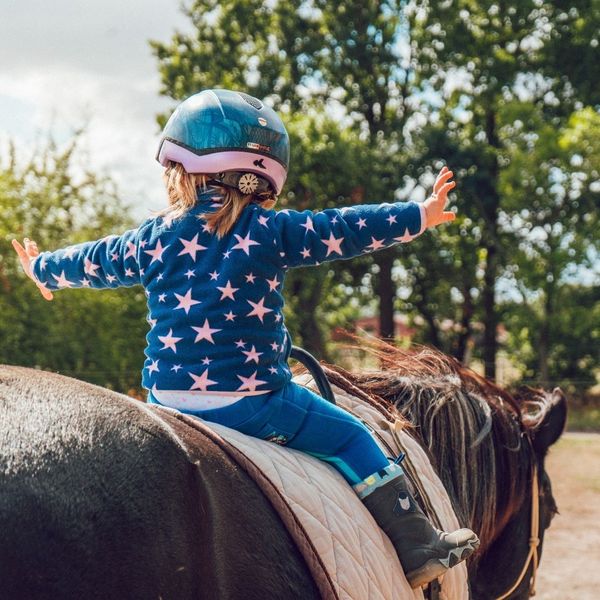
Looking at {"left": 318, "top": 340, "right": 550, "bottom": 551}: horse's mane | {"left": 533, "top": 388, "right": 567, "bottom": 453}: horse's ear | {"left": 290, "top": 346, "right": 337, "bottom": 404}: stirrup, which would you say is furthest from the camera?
{"left": 533, "top": 388, "right": 567, "bottom": 453}: horse's ear

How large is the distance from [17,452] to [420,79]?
2502 cm

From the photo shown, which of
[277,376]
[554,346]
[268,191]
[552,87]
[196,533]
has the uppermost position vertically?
[552,87]

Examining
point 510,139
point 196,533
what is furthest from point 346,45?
point 196,533

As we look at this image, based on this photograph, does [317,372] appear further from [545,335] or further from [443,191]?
[545,335]

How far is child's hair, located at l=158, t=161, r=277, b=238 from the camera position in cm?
214

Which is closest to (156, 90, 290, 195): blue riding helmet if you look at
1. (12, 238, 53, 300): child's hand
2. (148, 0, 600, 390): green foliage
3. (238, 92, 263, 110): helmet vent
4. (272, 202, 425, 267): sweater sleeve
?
(238, 92, 263, 110): helmet vent

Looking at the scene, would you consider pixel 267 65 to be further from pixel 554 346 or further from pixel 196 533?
pixel 196 533

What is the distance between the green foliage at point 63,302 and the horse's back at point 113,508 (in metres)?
12.4

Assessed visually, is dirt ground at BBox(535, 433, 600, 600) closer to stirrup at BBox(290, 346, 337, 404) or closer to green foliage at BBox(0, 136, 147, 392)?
stirrup at BBox(290, 346, 337, 404)

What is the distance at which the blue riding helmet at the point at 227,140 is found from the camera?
2.23 metres

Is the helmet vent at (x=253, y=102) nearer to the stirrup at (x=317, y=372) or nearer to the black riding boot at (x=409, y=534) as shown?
the stirrup at (x=317, y=372)

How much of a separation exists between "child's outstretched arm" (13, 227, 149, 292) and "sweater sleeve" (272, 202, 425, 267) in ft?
1.34

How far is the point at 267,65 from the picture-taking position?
82.8ft

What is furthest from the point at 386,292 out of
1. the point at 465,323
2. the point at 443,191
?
the point at 443,191
